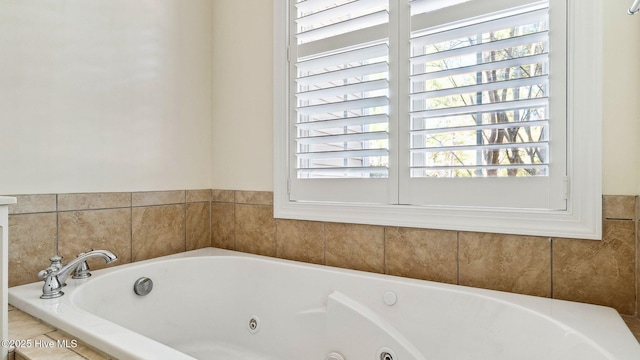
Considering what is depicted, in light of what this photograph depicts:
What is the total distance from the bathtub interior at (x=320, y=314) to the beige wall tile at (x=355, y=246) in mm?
116

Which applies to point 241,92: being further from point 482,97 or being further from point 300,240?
point 482,97

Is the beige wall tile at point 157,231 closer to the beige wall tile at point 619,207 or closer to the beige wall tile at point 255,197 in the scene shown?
the beige wall tile at point 255,197

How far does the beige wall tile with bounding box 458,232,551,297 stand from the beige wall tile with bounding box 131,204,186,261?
145 cm

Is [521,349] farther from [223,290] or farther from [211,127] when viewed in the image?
[211,127]

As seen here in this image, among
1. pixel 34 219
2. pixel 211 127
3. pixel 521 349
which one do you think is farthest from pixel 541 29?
pixel 34 219

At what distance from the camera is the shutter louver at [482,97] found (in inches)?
51.5

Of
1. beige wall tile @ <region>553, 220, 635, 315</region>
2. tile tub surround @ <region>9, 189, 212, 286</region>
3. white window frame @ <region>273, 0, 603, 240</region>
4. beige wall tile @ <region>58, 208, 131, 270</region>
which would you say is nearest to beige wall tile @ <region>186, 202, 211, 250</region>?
tile tub surround @ <region>9, 189, 212, 286</region>

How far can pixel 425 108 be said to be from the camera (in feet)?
5.00

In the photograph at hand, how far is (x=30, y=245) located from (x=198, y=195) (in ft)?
2.77

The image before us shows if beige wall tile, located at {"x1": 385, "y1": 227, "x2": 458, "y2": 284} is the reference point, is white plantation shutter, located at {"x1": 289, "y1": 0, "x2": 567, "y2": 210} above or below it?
above

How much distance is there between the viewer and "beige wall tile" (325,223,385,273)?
165 centimetres

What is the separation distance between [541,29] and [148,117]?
1747 mm

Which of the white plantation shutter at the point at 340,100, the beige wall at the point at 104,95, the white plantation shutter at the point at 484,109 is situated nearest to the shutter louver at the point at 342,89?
the white plantation shutter at the point at 340,100

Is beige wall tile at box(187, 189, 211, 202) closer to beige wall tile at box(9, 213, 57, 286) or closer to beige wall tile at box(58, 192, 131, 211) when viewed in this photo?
beige wall tile at box(58, 192, 131, 211)
